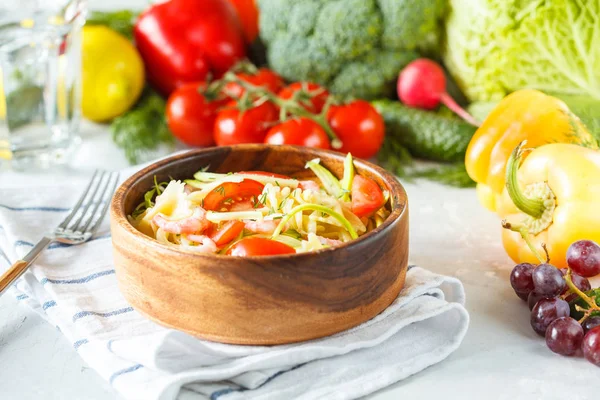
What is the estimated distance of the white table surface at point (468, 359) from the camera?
138 centimetres

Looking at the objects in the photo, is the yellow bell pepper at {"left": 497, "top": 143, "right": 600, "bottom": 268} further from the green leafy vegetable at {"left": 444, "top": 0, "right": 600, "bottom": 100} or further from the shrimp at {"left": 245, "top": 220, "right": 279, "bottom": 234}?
the green leafy vegetable at {"left": 444, "top": 0, "right": 600, "bottom": 100}

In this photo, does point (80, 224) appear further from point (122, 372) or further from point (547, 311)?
point (547, 311)

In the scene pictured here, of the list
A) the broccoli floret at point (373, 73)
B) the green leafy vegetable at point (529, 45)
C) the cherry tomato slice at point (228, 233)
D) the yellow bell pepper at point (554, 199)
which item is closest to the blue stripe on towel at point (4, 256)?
the cherry tomato slice at point (228, 233)

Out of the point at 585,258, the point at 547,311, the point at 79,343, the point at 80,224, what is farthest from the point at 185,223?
the point at 585,258

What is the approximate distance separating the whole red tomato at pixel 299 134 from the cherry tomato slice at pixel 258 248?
1020mm

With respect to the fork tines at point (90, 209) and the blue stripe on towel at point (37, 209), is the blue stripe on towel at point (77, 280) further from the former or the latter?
the blue stripe on towel at point (37, 209)

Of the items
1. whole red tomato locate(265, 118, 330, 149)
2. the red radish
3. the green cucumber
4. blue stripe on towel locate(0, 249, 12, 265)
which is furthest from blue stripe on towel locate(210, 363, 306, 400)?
the red radish

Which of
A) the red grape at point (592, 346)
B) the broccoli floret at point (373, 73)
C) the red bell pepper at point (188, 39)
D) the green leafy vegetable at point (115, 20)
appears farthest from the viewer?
the green leafy vegetable at point (115, 20)

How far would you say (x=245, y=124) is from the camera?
8.41ft

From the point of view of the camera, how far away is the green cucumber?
256cm

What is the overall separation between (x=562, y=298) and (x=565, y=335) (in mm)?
120

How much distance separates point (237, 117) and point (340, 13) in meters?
0.64

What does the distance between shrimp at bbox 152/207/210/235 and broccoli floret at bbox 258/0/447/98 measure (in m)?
1.53

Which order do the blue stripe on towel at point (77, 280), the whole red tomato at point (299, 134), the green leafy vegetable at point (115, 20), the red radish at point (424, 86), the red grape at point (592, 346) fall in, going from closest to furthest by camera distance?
1. the red grape at point (592, 346)
2. the blue stripe on towel at point (77, 280)
3. the whole red tomato at point (299, 134)
4. the red radish at point (424, 86)
5. the green leafy vegetable at point (115, 20)
